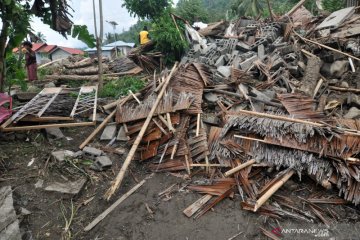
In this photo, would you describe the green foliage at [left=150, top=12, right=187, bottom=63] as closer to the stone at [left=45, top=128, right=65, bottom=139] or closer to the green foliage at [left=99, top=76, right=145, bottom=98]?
the green foliage at [left=99, top=76, right=145, bottom=98]

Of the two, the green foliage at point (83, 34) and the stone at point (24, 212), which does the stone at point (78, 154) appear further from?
the green foliage at point (83, 34)

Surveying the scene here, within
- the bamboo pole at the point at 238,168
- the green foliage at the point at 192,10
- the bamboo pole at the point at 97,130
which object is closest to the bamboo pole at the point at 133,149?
the bamboo pole at the point at 97,130

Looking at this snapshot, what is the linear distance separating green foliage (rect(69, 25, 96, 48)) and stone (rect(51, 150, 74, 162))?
3.08 m

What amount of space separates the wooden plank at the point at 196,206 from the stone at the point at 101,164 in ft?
6.12

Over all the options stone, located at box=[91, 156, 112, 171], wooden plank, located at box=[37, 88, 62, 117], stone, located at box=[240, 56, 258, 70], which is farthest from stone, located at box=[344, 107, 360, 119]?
wooden plank, located at box=[37, 88, 62, 117]

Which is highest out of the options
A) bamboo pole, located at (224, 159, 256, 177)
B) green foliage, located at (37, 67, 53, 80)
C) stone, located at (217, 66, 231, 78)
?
green foliage, located at (37, 67, 53, 80)

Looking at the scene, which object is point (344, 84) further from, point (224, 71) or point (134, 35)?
point (134, 35)

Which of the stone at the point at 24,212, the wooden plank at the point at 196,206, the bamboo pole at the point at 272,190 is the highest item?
the stone at the point at 24,212

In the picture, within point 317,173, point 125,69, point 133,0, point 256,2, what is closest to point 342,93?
point 317,173

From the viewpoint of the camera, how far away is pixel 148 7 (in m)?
12.2

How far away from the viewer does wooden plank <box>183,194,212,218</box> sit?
4638 millimetres

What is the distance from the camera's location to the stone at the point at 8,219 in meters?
3.87

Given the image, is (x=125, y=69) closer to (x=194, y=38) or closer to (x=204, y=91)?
(x=194, y=38)

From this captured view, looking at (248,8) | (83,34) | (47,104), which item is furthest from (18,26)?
(248,8)
